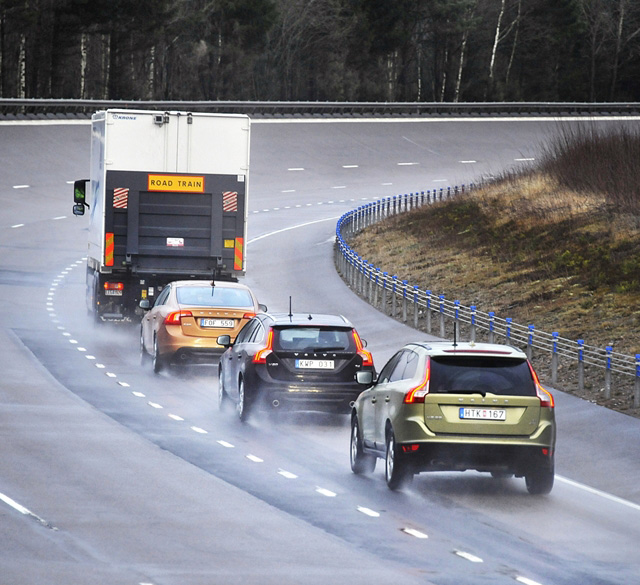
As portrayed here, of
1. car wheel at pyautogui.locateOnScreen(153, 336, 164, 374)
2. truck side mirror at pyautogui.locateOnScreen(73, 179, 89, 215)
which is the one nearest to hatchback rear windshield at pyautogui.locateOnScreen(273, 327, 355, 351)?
car wheel at pyautogui.locateOnScreen(153, 336, 164, 374)

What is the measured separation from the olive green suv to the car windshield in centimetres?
963

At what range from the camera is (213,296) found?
909 inches

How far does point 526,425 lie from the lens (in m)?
13.2

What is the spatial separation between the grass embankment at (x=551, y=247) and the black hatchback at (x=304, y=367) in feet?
13.6

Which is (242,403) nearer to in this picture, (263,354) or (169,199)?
(263,354)

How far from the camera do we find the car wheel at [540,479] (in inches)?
523

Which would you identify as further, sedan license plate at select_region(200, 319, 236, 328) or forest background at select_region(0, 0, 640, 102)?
forest background at select_region(0, 0, 640, 102)

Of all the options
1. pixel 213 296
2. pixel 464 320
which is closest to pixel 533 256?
pixel 464 320

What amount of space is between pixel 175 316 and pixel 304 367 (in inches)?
207

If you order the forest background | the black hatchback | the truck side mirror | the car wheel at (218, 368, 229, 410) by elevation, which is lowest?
the car wheel at (218, 368, 229, 410)

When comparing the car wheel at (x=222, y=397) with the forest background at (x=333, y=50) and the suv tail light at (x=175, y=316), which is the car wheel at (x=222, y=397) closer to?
the suv tail light at (x=175, y=316)

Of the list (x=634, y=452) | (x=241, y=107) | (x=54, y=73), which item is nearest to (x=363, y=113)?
(x=241, y=107)

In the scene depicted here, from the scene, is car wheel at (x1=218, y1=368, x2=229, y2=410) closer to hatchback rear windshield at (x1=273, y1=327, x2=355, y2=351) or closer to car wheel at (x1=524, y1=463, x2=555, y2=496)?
hatchback rear windshield at (x1=273, y1=327, x2=355, y2=351)

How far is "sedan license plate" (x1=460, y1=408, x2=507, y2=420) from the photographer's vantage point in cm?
1317
